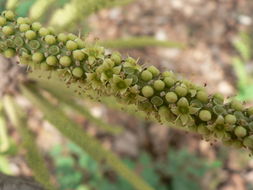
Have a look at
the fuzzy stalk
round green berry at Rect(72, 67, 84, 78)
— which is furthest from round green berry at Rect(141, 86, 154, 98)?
the fuzzy stalk

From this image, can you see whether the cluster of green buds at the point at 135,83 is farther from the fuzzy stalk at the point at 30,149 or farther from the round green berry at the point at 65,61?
the fuzzy stalk at the point at 30,149

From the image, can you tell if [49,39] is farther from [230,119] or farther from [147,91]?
[230,119]

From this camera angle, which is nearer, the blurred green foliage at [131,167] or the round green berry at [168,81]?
the round green berry at [168,81]

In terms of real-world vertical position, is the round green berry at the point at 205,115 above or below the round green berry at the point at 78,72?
below

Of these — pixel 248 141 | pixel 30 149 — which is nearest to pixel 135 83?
pixel 248 141

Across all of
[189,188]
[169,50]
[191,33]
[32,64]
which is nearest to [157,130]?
[189,188]

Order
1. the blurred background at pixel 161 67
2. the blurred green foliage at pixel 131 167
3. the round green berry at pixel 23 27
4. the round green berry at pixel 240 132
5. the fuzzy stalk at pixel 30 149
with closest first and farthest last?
the round green berry at pixel 240 132 < the round green berry at pixel 23 27 < the fuzzy stalk at pixel 30 149 < the blurred background at pixel 161 67 < the blurred green foliage at pixel 131 167

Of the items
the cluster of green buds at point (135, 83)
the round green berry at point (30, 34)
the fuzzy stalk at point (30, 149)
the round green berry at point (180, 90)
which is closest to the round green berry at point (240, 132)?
the cluster of green buds at point (135, 83)
